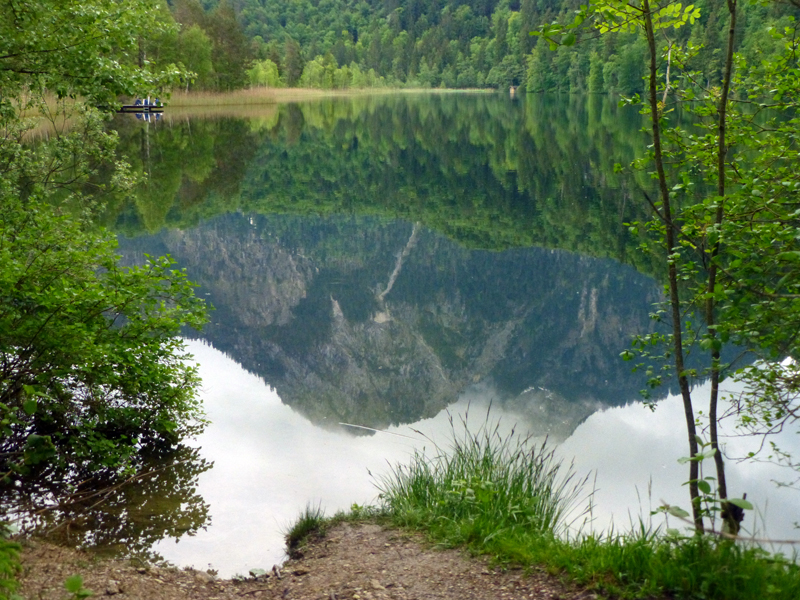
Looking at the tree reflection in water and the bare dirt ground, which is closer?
the bare dirt ground

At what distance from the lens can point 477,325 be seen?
14.9m

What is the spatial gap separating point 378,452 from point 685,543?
5010mm

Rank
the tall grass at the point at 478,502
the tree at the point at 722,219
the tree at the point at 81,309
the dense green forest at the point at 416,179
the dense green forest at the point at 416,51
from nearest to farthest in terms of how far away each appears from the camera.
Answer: the tree at the point at 722,219
the tall grass at the point at 478,502
the tree at the point at 81,309
the dense green forest at the point at 416,179
the dense green forest at the point at 416,51

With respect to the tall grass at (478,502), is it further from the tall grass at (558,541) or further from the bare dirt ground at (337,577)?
the bare dirt ground at (337,577)

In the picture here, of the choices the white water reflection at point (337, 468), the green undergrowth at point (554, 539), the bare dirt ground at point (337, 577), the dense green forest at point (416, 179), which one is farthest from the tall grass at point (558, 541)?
the dense green forest at point (416, 179)

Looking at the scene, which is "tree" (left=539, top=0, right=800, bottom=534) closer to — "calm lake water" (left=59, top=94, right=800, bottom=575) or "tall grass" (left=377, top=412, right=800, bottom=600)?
"tall grass" (left=377, top=412, right=800, bottom=600)

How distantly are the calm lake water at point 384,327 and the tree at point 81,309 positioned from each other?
0.77 metres

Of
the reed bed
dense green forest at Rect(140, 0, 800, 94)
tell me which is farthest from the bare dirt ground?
the reed bed

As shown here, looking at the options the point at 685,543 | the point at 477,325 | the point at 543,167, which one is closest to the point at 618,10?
the point at 685,543

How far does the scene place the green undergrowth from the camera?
3.73 metres

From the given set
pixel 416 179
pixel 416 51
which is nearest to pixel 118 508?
pixel 416 179

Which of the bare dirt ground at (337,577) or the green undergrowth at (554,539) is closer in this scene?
the green undergrowth at (554,539)

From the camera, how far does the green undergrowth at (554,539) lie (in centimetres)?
373

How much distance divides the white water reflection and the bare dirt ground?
2.24 feet
